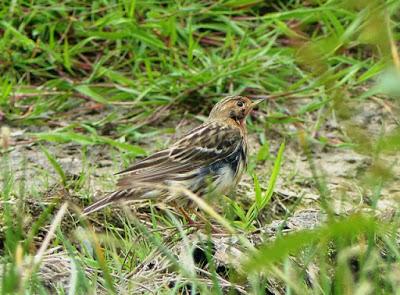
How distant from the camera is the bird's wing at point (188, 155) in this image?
5.36 meters

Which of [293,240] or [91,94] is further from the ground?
[293,240]

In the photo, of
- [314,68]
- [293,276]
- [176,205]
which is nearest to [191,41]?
[176,205]

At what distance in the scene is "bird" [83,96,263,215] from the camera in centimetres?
515

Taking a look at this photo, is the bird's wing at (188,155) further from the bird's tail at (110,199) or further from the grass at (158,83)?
the grass at (158,83)

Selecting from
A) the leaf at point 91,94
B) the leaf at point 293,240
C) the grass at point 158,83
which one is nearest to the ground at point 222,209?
the grass at point 158,83

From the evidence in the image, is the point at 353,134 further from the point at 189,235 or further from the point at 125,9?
the point at 125,9

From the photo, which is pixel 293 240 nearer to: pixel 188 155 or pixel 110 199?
pixel 110 199

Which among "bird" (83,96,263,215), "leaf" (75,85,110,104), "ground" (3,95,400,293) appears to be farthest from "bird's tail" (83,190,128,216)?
"leaf" (75,85,110,104)

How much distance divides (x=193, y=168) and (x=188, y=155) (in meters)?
0.12

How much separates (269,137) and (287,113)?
0.29 metres

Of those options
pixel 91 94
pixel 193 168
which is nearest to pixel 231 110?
pixel 193 168

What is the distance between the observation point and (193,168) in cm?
546

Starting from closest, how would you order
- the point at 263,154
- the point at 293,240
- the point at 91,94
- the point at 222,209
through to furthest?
the point at 293,240 → the point at 222,209 → the point at 263,154 → the point at 91,94

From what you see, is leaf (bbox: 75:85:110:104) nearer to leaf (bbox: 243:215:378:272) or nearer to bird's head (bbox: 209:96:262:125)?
bird's head (bbox: 209:96:262:125)
